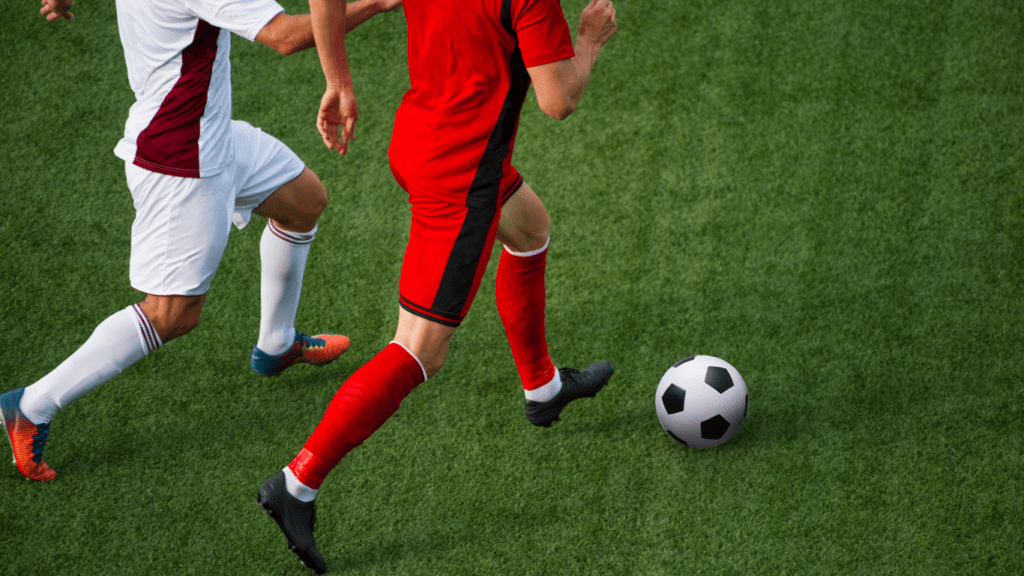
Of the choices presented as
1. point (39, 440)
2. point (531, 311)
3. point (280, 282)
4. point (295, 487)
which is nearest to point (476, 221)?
point (531, 311)

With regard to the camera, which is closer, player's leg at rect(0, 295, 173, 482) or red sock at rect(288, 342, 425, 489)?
red sock at rect(288, 342, 425, 489)

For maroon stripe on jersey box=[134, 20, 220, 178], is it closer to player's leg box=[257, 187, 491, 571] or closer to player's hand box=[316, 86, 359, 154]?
player's hand box=[316, 86, 359, 154]

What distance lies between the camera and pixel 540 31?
1680 mm

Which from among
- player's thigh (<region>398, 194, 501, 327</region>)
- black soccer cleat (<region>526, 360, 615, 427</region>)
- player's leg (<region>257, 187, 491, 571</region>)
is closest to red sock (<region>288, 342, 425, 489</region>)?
player's leg (<region>257, 187, 491, 571</region>)

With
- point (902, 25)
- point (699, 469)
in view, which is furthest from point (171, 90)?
point (902, 25)

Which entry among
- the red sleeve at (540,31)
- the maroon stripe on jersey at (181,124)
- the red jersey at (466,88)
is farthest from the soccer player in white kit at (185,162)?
the red sleeve at (540,31)

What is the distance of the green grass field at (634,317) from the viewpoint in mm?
2283

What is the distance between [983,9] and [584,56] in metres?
2.96

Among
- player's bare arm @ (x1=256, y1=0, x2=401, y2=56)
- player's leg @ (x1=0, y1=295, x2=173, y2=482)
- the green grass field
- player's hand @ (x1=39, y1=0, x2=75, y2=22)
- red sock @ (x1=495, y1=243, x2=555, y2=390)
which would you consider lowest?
the green grass field

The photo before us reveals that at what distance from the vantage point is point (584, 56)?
1883 mm

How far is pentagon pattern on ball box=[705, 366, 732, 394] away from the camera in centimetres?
237

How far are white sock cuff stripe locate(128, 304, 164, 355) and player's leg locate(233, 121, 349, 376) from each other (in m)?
0.39

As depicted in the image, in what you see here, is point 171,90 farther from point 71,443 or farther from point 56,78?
point 56,78

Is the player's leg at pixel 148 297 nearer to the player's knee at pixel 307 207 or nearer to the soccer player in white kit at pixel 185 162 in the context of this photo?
the soccer player in white kit at pixel 185 162
